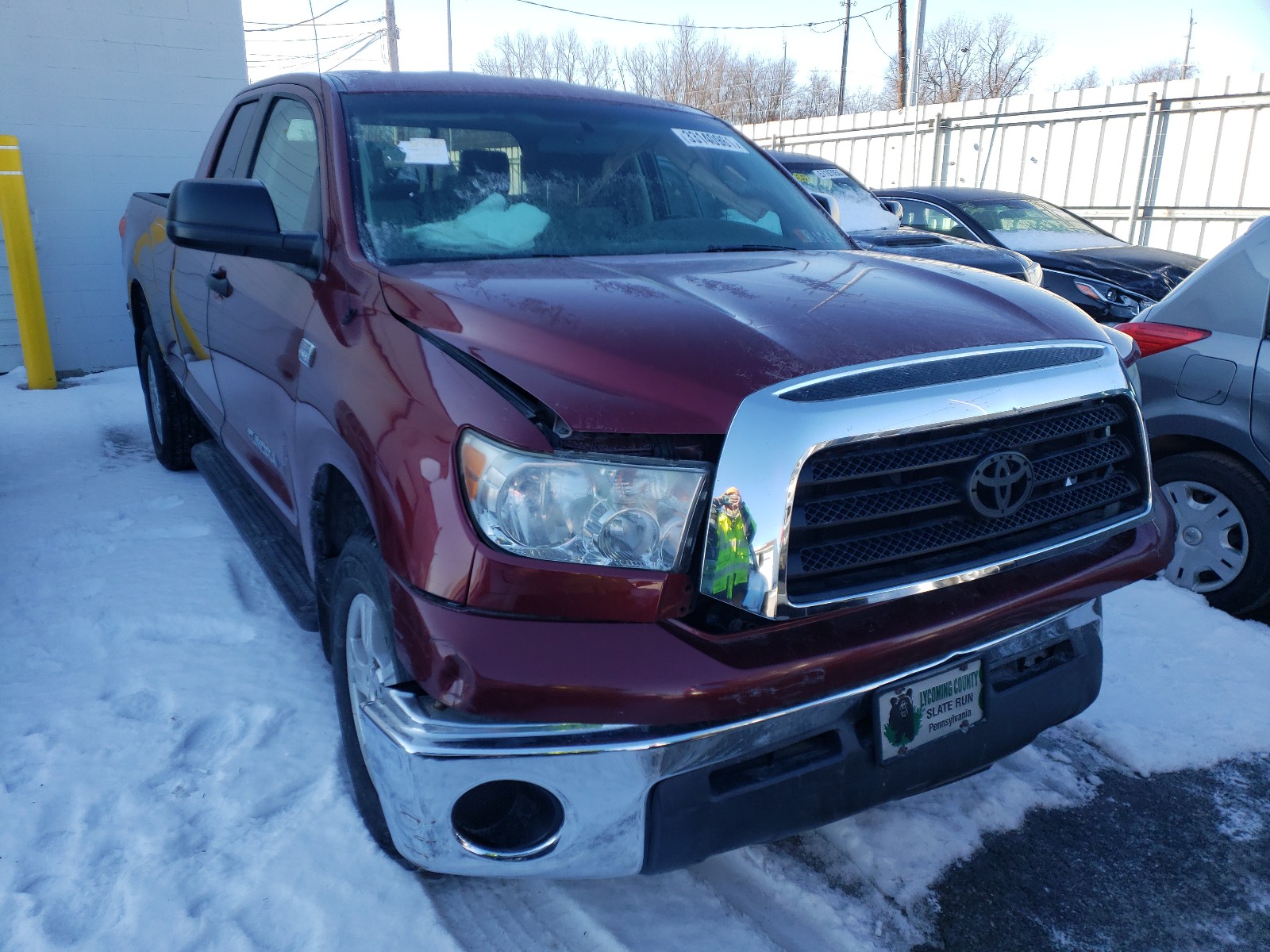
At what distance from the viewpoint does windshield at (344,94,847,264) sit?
2.49 m

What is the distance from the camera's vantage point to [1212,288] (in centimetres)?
366

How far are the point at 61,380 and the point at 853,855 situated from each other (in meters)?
7.34

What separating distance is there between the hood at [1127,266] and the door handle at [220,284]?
7260 mm

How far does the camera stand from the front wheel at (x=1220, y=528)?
349cm

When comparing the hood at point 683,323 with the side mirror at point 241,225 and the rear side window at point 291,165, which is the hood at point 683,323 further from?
the rear side window at point 291,165

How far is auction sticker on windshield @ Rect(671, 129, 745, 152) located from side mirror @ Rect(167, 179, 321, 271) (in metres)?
1.35

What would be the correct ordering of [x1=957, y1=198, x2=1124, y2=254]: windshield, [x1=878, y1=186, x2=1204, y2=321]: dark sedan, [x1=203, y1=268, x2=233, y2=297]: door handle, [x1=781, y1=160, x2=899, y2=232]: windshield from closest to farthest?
[x1=203, y1=268, x2=233, y2=297]: door handle < [x1=781, y1=160, x2=899, y2=232]: windshield < [x1=878, y1=186, x2=1204, y2=321]: dark sedan < [x1=957, y1=198, x2=1124, y2=254]: windshield

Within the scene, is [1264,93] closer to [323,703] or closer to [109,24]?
[109,24]

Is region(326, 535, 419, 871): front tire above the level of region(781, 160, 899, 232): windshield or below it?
below

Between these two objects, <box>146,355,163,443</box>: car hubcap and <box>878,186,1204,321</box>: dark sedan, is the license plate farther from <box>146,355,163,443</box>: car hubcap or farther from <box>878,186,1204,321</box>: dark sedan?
<box>878,186,1204,321</box>: dark sedan

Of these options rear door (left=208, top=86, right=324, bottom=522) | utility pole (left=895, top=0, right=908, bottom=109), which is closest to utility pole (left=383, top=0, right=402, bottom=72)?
utility pole (left=895, top=0, right=908, bottom=109)

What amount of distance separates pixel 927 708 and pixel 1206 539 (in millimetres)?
2453

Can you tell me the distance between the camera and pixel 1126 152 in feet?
45.8

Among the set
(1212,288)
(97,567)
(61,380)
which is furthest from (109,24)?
(1212,288)
